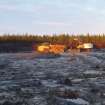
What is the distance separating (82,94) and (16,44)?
69.3 meters

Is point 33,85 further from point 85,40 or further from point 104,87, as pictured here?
point 85,40

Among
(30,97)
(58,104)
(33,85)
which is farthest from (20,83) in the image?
(58,104)

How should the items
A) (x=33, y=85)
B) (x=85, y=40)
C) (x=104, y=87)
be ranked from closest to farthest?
(x=104, y=87), (x=33, y=85), (x=85, y=40)

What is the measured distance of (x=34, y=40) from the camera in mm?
88062

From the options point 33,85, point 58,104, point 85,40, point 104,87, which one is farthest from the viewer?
point 85,40

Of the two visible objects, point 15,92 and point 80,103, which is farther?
point 15,92

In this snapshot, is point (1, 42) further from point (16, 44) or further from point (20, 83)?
point (20, 83)

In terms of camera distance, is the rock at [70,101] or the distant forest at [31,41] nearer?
the rock at [70,101]

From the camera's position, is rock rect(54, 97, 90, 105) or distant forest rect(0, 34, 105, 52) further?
distant forest rect(0, 34, 105, 52)

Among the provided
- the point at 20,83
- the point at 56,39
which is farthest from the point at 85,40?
the point at 20,83

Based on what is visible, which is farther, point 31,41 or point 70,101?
point 31,41

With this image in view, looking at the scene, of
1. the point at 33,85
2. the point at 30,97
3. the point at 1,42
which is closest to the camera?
the point at 30,97

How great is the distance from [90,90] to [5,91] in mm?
3388

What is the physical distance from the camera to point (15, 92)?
54.1ft
